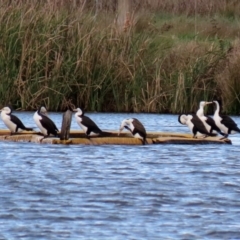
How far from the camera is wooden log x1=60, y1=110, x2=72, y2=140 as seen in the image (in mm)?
15914

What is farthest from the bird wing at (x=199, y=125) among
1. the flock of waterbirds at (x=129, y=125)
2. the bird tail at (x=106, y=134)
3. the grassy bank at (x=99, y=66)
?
the grassy bank at (x=99, y=66)

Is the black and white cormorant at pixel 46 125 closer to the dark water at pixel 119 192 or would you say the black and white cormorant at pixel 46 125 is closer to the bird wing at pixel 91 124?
the bird wing at pixel 91 124

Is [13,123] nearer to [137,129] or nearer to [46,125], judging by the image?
[46,125]

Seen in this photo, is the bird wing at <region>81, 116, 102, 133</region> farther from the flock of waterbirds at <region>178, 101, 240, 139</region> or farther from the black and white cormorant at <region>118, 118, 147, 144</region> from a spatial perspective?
the flock of waterbirds at <region>178, 101, 240, 139</region>

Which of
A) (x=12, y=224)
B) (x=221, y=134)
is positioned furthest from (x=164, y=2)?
(x=12, y=224)

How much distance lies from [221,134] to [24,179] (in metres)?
6.56

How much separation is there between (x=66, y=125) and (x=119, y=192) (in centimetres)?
467

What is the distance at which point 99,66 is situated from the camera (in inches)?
845

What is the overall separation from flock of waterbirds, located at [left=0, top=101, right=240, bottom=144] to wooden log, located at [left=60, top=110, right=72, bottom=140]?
0.54 meters

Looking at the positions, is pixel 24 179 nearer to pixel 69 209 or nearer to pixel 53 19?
pixel 69 209

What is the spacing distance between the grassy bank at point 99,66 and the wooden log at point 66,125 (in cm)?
442

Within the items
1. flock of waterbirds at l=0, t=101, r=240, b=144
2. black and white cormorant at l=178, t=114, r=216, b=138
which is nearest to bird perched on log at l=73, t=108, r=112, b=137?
flock of waterbirds at l=0, t=101, r=240, b=144

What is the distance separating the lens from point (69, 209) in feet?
33.8

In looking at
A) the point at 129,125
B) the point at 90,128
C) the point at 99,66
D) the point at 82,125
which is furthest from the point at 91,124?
the point at 99,66
